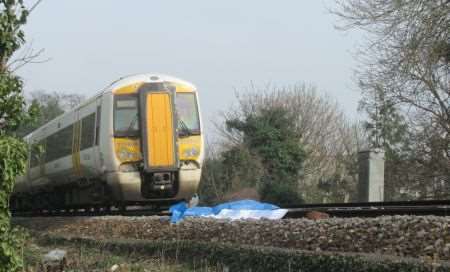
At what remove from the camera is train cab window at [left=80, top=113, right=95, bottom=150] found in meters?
17.2

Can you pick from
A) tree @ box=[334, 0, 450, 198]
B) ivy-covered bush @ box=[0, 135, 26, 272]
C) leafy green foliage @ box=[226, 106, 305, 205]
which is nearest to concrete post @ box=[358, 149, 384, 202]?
tree @ box=[334, 0, 450, 198]

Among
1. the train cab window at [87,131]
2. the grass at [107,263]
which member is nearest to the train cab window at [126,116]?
the train cab window at [87,131]

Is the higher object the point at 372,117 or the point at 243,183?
the point at 372,117

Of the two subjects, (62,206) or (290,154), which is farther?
(290,154)

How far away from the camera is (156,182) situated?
15.8 metres

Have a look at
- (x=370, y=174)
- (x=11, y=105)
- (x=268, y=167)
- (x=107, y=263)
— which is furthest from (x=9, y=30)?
(x=268, y=167)

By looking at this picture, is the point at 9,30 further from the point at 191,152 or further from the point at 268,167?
the point at 268,167

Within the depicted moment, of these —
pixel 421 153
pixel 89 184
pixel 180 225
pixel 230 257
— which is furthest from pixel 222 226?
pixel 421 153

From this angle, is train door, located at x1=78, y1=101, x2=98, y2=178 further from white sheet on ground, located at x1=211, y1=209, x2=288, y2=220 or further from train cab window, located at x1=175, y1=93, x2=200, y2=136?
white sheet on ground, located at x1=211, y1=209, x2=288, y2=220

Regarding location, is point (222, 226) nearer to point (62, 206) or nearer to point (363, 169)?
point (363, 169)

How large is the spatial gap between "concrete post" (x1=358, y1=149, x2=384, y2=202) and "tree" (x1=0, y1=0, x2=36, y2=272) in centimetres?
1308

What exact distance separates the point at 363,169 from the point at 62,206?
342 inches

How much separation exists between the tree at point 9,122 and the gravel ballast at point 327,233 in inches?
150

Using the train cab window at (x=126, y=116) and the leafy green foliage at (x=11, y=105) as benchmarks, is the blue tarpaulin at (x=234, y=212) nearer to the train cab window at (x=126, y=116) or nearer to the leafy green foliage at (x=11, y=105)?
the train cab window at (x=126, y=116)
